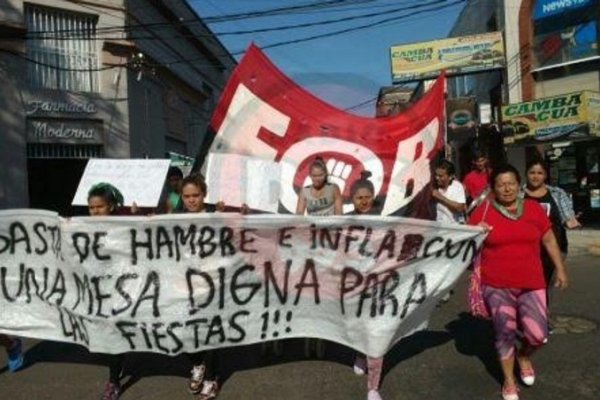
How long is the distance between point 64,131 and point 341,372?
13882mm

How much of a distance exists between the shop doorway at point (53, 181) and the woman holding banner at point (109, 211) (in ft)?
41.6

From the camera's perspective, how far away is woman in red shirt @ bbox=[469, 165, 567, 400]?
4.92 metres

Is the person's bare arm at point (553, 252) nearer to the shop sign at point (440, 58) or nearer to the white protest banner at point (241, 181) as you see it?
the white protest banner at point (241, 181)

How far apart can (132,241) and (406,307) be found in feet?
6.43

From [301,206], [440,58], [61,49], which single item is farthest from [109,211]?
[440,58]

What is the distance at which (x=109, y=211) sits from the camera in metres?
5.47

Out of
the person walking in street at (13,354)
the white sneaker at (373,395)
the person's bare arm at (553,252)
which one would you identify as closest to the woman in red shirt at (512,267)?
the person's bare arm at (553,252)

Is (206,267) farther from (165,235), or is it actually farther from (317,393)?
(317,393)

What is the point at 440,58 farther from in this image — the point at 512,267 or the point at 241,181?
the point at 512,267

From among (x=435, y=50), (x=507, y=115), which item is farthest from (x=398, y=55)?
(x=507, y=115)

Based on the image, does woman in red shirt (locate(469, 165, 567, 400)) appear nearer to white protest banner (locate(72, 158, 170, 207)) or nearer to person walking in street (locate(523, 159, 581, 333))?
person walking in street (locate(523, 159, 581, 333))

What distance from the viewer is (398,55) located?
964 inches

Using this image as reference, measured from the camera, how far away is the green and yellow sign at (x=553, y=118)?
54.1 feet

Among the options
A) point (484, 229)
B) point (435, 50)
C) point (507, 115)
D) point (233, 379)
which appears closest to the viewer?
point (484, 229)
